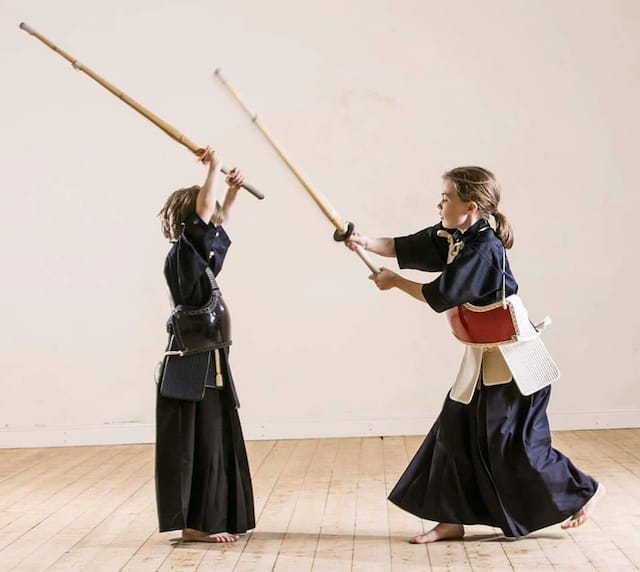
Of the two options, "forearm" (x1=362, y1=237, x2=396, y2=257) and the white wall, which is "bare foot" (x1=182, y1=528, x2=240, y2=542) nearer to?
"forearm" (x1=362, y1=237, x2=396, y2=257)

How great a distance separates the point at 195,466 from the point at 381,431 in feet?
8.15

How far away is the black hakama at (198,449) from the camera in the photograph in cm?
321

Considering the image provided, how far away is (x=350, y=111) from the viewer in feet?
18.4

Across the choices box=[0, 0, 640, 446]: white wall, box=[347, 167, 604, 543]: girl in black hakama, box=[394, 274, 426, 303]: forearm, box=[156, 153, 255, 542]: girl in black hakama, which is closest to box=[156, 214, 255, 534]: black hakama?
box=[156, 153, 255, 542]: girl in black hakama

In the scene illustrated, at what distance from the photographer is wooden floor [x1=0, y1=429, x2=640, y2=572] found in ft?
9.84

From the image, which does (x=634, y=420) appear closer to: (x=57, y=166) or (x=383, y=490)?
(x=383, y=490)

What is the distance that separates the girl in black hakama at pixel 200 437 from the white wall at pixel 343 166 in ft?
7.68

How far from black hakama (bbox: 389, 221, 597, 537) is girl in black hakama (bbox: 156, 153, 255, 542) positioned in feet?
1.70

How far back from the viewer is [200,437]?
325cm

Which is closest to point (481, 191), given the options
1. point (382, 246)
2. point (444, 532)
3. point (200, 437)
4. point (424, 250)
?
point (424, 250)

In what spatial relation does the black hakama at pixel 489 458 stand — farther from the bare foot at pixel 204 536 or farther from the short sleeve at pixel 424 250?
the bare foot at pixel 204 536

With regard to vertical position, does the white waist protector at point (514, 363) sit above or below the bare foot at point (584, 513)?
above

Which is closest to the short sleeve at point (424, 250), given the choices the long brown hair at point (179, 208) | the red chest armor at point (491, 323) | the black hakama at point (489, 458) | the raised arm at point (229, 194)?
the black hakama at point (489, 458)

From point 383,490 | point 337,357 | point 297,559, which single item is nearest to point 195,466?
point 297,559
